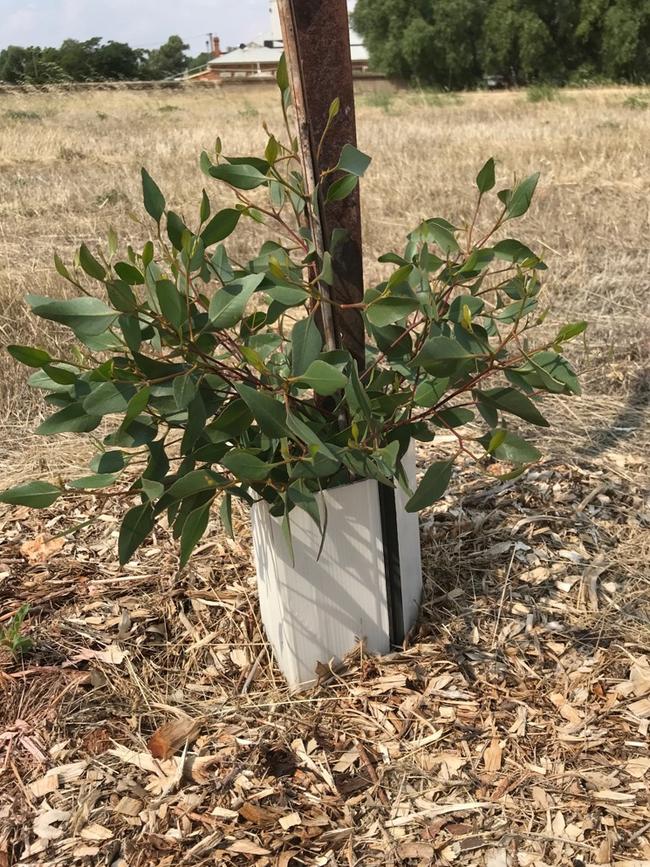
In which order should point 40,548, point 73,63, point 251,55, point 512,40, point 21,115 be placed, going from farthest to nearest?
point 251,55 → point 512,40 → point 73,63 → point 21,115 → point 40,548

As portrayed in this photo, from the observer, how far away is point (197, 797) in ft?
4.01

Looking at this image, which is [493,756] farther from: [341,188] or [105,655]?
[341,188]

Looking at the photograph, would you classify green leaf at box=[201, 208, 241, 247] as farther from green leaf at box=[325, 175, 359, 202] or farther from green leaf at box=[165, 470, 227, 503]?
green leaf at box=[165, 470, 227, 503]

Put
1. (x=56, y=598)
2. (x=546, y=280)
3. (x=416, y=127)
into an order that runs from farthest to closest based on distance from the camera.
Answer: (x=416, y=127)
(x=546, y=280)
(x=56, y=598)

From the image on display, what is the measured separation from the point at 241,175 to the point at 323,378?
347 millimetres

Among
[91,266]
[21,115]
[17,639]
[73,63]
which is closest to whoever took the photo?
[91,266]

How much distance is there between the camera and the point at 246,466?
104cm

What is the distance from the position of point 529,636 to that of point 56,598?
0.98 metres

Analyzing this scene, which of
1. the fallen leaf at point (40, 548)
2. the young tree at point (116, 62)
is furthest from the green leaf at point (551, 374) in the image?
the young tree at point (116, 62)

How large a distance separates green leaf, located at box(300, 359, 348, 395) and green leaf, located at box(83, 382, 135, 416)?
24 cm

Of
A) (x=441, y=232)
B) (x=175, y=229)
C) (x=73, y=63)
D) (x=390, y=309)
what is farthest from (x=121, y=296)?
(x=73, y=63)

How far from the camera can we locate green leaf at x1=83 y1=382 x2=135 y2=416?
3.41 feet

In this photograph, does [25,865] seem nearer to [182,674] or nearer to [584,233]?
[182,674]

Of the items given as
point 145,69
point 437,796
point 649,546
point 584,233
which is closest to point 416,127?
point 584,233
